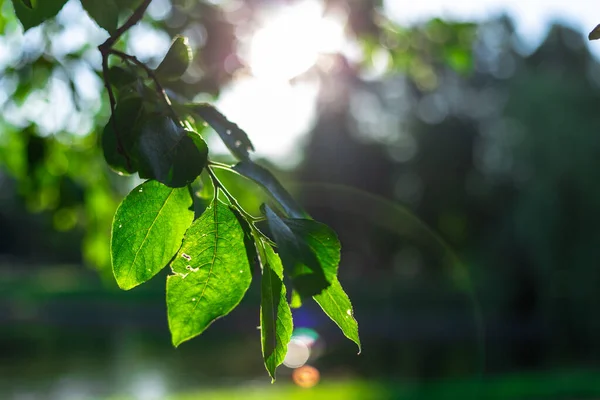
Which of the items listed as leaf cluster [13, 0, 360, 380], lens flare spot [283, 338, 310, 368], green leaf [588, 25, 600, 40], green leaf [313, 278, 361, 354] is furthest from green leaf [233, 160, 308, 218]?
lens flare spot [283, 338, 310, 368]

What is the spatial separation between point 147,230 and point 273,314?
0.60 feet

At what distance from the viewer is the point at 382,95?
33.8 meters

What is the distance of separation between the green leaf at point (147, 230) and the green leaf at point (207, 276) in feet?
0.10

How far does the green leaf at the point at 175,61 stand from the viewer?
0.99m

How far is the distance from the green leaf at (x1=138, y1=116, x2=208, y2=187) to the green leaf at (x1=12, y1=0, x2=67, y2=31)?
0.24 meters

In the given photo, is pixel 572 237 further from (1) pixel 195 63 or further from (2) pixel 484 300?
(1) pixel 195 63

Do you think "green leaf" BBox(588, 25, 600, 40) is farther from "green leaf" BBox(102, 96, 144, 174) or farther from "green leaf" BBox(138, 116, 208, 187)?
"green leaf" BBox(102, 96, 144, 174)

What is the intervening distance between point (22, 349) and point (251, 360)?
23.8 feet

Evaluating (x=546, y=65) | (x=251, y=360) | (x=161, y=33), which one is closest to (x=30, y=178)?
(x=161, y=33)

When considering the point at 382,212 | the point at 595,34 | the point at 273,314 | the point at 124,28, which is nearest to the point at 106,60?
the point at 124,28

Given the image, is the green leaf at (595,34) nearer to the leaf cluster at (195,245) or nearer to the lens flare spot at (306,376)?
the leaf cluster at (195,245)

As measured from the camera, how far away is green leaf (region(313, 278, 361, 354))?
76cm

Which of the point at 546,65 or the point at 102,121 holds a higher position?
the point at 546,65

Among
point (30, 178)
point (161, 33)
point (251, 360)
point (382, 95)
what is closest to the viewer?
point (30, 178)
